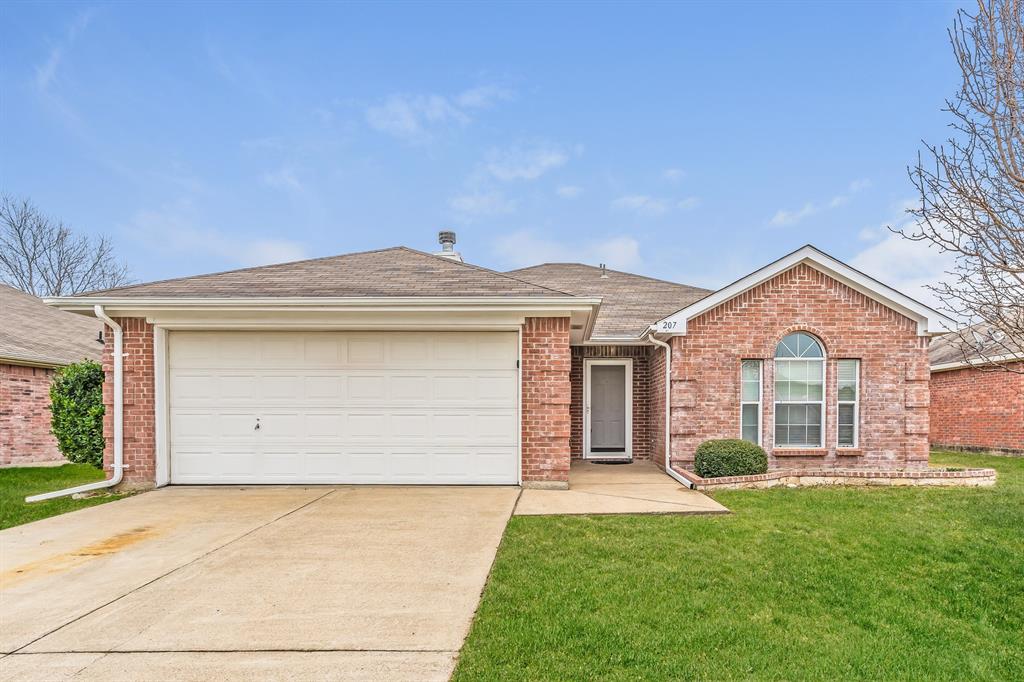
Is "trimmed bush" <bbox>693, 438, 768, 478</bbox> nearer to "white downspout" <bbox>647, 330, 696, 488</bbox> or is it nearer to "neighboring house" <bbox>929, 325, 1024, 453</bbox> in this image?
"white downspout" <bbox>647, 330, 696, 488</bbox>

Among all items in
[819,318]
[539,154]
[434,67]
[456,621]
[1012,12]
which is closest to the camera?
[456,621]

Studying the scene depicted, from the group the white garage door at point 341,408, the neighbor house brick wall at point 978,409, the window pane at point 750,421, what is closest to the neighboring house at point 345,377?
the white garage door at point 341,408

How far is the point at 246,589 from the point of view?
447 cm

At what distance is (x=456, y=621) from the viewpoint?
12.5ft

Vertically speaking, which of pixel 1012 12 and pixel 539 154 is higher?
pixel 539 154

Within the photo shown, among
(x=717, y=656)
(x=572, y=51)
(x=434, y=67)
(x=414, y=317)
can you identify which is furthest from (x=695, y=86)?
(x=717, y=656)

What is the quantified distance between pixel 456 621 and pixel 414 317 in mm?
5435

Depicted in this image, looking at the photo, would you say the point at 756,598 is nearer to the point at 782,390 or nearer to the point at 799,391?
the point at 782,390

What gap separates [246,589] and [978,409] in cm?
1885

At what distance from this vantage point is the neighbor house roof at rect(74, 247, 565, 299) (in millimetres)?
8547

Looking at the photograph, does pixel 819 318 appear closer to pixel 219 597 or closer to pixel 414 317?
pixel 414 317

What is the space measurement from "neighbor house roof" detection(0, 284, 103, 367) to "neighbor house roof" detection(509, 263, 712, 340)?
12.0m

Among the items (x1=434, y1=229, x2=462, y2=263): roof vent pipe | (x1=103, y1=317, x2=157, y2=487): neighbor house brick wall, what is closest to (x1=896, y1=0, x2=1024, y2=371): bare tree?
(x1=103, y1=317, x2=157, y2=487): neighbor house brick wall

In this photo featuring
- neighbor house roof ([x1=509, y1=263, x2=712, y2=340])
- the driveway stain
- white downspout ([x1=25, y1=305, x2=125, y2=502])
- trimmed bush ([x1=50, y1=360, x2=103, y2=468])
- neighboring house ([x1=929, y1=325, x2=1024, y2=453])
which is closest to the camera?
the driveway stain
